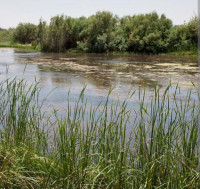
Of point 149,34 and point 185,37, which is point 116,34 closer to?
point 149,34

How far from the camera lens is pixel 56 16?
29438 millimetres

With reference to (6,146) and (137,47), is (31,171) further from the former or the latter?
(137,47)

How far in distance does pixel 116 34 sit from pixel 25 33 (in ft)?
69.7

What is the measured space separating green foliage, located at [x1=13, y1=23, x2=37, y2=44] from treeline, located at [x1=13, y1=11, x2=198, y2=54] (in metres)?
15.0

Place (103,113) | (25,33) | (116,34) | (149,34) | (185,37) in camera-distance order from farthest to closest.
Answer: (25,33)
(116,34)
(149,34)
(185,37)
(103,113)

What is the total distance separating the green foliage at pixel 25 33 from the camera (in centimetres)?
4538

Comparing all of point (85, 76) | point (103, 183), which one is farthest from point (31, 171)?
point (85, 76)

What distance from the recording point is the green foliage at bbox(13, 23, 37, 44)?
149 ft

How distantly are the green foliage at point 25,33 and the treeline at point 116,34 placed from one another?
15.0 metres

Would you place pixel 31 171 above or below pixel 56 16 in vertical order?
below

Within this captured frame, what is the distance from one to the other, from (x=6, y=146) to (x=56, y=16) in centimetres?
2796

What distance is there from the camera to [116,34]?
2884 centimetres

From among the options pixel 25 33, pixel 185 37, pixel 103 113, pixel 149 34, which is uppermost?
pixel 25 33

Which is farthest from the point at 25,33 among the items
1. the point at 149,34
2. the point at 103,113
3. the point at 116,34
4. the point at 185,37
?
the point at 103,113
